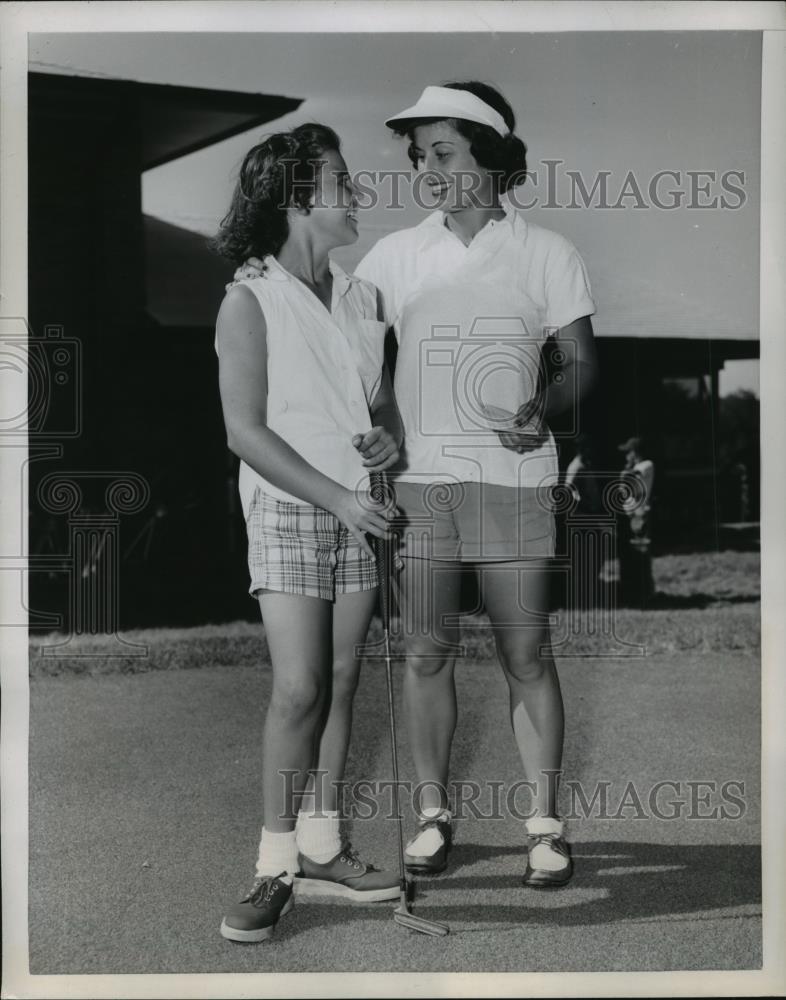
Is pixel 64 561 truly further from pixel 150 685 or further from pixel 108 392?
pixel 150 685

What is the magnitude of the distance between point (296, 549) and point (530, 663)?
0.64 m

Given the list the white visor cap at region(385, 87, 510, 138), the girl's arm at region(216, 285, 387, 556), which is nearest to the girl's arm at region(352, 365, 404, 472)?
the girl's arm at region(216, 285, 387, 556)

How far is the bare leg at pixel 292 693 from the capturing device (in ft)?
8.58

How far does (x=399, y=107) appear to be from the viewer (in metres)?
2.79

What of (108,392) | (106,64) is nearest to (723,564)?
(108,392)

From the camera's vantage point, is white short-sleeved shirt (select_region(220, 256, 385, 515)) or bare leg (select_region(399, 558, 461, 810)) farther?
bare leg (select_region(399, 558, 461, 810))

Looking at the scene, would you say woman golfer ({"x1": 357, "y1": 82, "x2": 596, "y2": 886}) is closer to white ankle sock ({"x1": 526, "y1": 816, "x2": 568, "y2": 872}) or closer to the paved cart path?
white ankle sock ({"x1": 526, "y1": 816, "x2": 568, "y2": 872})

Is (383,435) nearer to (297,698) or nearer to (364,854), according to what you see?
(297,698)

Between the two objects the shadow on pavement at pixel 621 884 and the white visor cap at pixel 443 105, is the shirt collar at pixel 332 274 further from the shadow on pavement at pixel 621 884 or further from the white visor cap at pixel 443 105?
the shadow on pavement at pixel 621 884

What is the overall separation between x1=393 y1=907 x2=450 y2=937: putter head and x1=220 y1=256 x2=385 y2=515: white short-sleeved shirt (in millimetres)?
940

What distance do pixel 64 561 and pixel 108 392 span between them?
44 cm

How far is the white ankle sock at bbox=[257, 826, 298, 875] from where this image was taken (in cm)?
269

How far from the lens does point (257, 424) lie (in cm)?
262

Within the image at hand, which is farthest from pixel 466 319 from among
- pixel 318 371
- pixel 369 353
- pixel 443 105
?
pixel 443 105
